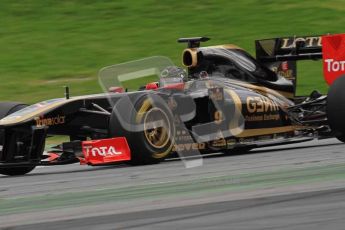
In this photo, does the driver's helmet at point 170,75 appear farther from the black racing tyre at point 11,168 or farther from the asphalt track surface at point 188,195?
the black racing tyre at point 11,168

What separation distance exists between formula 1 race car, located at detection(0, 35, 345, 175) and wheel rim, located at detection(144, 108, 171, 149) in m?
0.01

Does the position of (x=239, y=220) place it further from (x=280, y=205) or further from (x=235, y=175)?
(x=235, y=175)

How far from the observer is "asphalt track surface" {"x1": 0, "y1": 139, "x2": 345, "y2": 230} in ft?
18.6

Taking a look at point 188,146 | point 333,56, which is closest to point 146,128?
point 188,146

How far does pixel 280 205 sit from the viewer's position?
6.07m

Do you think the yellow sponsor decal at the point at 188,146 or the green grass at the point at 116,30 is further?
the green grass at the point at 116,30

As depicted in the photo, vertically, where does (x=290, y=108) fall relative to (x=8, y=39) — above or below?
below

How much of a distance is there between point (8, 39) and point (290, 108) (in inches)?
498

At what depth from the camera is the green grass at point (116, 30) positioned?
19828 mm

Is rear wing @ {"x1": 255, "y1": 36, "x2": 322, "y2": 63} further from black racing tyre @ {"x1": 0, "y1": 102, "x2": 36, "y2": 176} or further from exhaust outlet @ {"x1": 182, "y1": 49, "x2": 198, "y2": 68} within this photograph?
black racing tyre @ {"x1": 0, "y1": 102, "x2": 36, "y2": 176}

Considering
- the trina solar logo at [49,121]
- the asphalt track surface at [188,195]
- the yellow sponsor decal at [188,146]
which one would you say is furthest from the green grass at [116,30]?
the asphalt track surface at [188,195]

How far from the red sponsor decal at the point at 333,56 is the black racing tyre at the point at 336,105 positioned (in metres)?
0.59

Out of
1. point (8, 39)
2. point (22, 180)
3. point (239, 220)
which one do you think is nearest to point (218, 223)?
point (239, 220)

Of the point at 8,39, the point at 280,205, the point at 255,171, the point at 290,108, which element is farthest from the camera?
the point at 8,39
